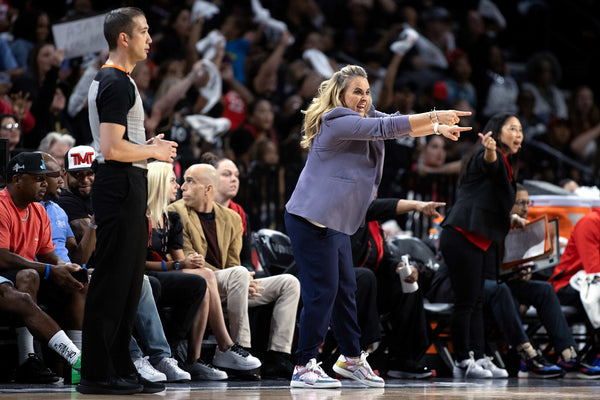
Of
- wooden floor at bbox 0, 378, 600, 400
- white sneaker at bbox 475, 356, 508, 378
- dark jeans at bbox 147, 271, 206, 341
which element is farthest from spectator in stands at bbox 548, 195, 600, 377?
dark jeans at bbox 147, 271, 206, 341

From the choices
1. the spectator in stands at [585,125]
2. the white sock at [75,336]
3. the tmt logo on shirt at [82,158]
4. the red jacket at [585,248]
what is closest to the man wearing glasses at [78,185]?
the tmt logo on shirt at [82,158]

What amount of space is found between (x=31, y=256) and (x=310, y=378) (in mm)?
1706

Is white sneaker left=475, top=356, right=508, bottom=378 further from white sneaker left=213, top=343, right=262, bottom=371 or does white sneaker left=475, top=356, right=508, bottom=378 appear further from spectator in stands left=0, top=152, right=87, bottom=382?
spectator in stands left=0, top=152, right=87, bottom=382

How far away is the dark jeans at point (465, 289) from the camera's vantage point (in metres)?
5.87

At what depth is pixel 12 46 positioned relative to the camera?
7977mm

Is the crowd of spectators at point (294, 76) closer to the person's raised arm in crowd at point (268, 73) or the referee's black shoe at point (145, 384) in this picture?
the person's raised arm in crowd at point (268, 73)

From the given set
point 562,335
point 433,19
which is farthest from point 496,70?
point 562,335

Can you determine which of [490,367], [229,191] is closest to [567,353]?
[490,367]

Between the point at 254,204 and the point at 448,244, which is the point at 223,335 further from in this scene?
the point at 254,204

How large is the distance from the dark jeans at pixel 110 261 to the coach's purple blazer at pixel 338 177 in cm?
109

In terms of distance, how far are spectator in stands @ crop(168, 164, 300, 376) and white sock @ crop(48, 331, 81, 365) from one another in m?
1.10

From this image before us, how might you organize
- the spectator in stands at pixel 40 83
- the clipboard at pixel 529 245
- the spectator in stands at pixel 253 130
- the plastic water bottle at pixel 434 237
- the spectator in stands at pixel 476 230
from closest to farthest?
the spectator in stands at pixel 476 230, the clipboard at pixel 529 245, the spectator in stands at pixel 40 83, the plastic water bottle at pixel 434 237, the spectator in stands at pixel 253 130

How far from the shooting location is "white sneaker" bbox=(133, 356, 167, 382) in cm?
446

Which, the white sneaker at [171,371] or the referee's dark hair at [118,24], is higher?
the referee's dark hair at [118,24]
